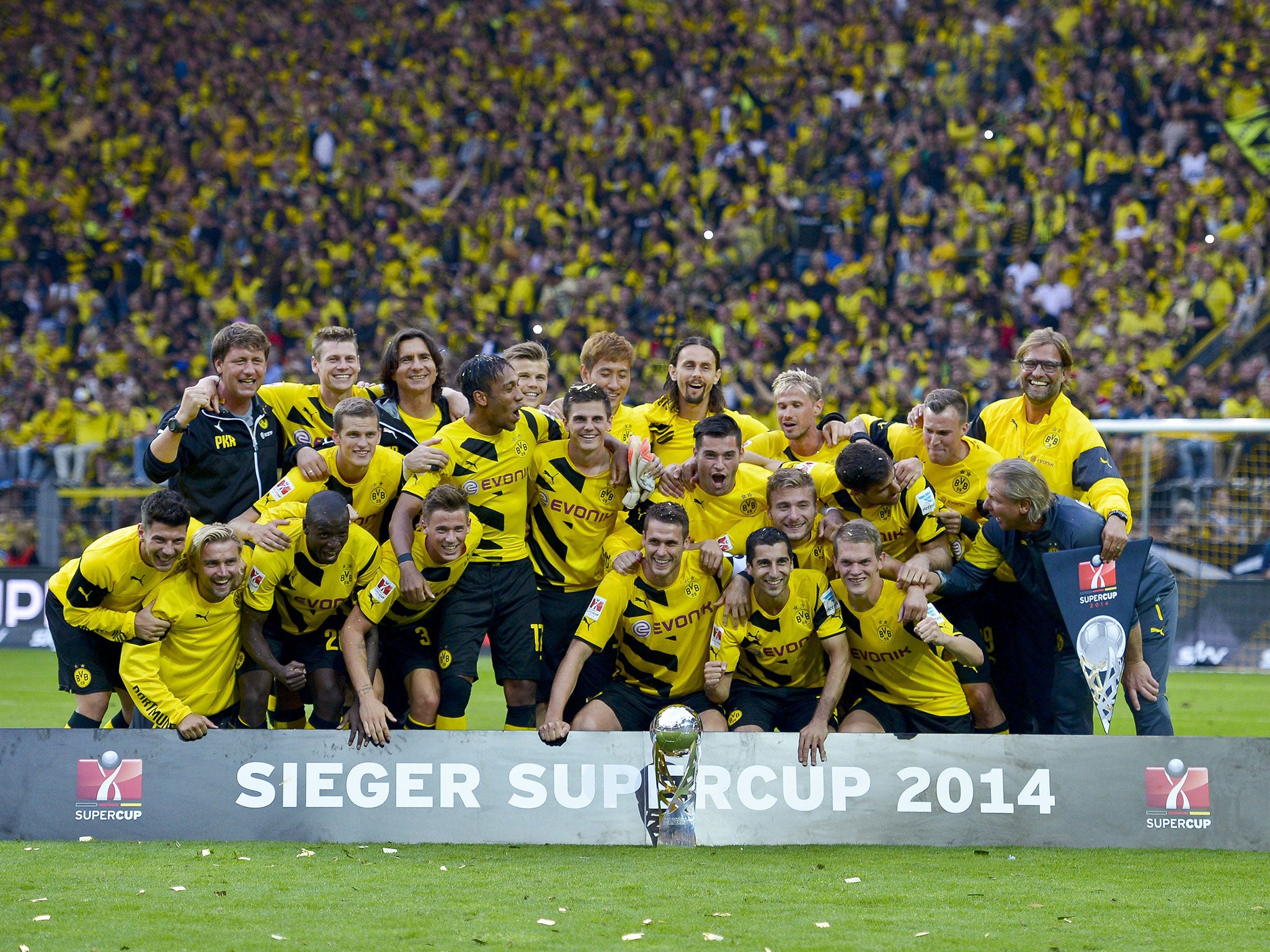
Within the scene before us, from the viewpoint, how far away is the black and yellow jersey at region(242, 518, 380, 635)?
18.3ft

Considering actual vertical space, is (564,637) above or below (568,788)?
above

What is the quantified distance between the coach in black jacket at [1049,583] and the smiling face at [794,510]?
560 mm

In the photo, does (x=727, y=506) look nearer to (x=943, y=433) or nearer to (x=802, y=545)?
(x=802, y=545)

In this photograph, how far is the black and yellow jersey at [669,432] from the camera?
20.9ft

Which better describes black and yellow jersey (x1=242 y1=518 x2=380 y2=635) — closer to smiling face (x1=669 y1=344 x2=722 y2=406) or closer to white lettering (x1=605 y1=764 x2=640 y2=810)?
white lettering (x1=605 y1=764 x2=640 y2=810)

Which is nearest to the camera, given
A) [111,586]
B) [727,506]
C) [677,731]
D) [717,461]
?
[677,731]

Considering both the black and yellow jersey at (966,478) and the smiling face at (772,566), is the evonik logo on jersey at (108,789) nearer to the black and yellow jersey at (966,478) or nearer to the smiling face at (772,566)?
the smiling face at (772,566)

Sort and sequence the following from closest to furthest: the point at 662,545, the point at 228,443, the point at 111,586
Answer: the point at 662,545
the point at 111,586
the point at 228,443

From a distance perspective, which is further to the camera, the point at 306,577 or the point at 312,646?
the point at 312,646

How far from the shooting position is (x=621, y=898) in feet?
13.9

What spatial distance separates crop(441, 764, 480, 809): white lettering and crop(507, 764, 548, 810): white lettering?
136mm

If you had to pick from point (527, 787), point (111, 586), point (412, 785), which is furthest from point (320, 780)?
point (111, 586)

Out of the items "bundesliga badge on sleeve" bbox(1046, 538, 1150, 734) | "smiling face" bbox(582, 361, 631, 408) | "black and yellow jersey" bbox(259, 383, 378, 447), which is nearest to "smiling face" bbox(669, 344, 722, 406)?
"smiling face" bbox(582, 361, 631, 408)

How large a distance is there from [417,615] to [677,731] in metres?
1.55
